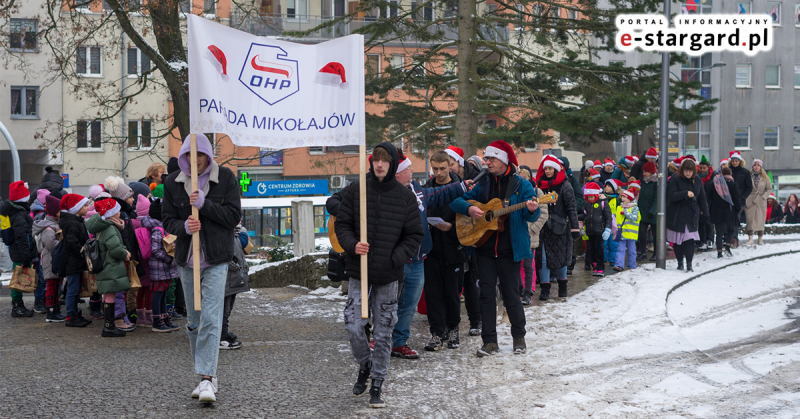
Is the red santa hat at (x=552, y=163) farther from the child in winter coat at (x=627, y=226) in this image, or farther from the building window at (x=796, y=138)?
the building window at (x=796, y=138)

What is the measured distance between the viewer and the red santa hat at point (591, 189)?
45.3 feet

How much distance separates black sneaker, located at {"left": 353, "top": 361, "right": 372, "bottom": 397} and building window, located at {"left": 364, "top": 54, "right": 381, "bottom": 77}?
38.6 feet

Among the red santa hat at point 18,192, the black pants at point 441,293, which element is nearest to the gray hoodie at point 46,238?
the red santa hat at point 18,192

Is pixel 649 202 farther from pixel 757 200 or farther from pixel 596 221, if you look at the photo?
pixel 757 200

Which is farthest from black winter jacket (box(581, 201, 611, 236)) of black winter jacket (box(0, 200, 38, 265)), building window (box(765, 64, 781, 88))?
building window (box(765, 64, 781, 88))

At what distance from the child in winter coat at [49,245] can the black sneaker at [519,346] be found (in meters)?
5.54

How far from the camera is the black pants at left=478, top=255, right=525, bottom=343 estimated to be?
8.10 meters

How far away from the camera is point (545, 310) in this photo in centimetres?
1062

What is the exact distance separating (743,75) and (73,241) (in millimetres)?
49946

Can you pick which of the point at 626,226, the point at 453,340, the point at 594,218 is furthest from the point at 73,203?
the point at 626,226

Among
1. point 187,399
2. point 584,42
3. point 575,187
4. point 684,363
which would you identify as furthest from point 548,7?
point 187,399

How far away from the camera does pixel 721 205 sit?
16828mm

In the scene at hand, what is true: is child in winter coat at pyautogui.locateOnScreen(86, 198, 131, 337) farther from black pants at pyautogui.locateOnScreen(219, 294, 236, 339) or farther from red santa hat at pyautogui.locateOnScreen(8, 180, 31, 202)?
red santa hat at pyautogui.locateOnScreen(8, 180, 31, 202)

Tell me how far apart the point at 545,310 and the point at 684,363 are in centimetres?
300
